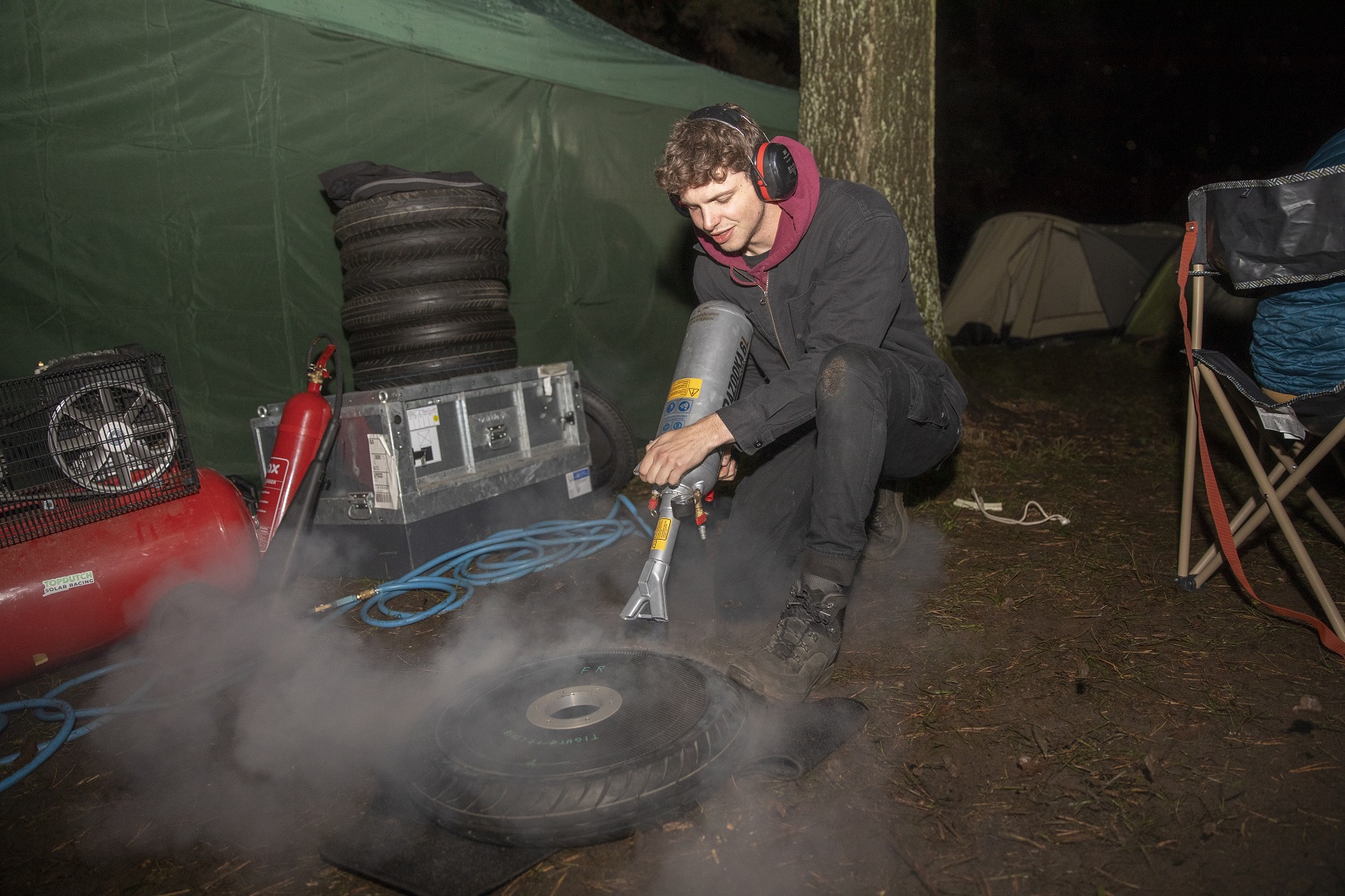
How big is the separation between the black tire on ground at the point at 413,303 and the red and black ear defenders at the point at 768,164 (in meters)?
1.69

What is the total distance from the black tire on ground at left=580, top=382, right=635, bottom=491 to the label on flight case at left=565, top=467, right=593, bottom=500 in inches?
4.8

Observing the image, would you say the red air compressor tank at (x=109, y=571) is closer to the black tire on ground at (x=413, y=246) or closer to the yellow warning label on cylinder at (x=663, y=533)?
the black tire on ground at (x=413, y=246)

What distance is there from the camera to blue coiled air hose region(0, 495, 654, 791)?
224cm

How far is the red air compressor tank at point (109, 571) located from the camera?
2316 mm

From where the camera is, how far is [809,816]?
161 centimetres

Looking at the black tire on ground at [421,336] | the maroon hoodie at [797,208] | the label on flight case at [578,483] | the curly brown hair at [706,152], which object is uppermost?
the curly brown hair at [706,152]

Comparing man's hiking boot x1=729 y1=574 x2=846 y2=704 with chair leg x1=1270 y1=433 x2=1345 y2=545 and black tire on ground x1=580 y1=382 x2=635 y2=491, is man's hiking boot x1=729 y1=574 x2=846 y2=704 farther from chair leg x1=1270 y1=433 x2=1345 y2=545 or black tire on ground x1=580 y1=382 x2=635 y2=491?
black tire on ground x1=580 y1=382 x2=635 y2=491

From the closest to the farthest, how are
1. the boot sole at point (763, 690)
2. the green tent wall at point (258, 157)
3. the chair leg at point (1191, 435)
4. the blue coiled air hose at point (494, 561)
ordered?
the boot sole at point (763, 690), the chair leg at point (1191, 435), the blue coiled air hose at point (494, 561), the green tent wall at point (258, 157)

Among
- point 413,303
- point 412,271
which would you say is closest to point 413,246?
point 412,271

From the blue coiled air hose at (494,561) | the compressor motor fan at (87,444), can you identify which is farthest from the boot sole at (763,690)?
the compressor motor fan at (87,444)

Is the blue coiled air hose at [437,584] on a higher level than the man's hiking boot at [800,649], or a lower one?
lower

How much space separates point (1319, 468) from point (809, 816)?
13.6 feet

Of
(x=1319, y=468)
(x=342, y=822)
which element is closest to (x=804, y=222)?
(x=342, y=822)

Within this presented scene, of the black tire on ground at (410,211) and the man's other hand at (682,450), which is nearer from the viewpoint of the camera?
the man's other hand at (682,450)
